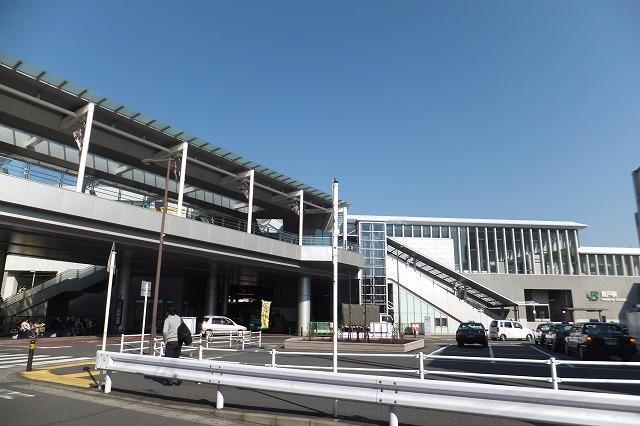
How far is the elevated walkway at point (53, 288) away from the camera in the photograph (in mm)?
41250

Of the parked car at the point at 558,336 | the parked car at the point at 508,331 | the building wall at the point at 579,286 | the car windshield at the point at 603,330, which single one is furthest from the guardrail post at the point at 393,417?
the building wall at the point at 579,286

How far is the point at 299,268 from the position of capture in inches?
1692

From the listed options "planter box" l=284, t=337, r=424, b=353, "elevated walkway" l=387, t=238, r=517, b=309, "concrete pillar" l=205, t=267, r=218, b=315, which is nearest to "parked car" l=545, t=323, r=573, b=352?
"planter box" l=284, t=337, r=424, b=353

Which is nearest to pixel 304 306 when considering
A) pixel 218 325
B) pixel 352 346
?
pixel 218 325

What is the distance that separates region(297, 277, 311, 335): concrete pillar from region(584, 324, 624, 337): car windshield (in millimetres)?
27499

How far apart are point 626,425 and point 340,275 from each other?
44.6 meters

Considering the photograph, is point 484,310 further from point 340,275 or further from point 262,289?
point 262,289

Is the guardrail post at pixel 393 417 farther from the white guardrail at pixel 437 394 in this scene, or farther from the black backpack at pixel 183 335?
the black backpack at pixel 183 335

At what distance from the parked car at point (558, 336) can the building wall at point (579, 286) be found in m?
31.4

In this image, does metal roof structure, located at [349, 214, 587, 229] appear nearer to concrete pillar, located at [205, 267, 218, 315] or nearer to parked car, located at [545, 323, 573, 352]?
concrete pillar, located at [205, 267, 218, 315]

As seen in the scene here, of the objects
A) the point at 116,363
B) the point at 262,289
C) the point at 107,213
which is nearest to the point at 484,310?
the point at 262,289

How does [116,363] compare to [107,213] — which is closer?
[116,363]

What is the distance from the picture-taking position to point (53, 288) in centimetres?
4297

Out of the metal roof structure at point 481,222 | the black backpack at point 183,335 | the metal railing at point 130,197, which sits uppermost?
the metal roof structure at point 481,222
